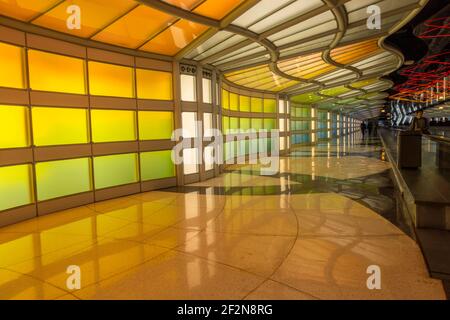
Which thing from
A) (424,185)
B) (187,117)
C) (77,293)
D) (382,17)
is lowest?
(77,293)

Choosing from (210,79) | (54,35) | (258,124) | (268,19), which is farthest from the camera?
(258,124)

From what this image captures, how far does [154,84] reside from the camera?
11578 millimetres

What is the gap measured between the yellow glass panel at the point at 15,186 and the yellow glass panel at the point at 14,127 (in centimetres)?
63

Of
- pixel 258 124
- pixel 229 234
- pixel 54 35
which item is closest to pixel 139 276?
pixel 229 234

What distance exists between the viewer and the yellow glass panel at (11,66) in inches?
297

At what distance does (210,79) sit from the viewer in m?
14.1

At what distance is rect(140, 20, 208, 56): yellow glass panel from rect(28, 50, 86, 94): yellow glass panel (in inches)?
99.8

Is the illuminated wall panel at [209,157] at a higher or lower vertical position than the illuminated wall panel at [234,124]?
lower

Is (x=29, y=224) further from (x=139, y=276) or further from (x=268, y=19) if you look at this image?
(x=268, y=19)

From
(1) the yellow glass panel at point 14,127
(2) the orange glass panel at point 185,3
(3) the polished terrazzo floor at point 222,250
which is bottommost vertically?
(3) the polished terrazzo floor at point 222,250

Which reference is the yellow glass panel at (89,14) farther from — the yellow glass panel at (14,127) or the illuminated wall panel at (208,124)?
the illuminated wall panel at (208,124)

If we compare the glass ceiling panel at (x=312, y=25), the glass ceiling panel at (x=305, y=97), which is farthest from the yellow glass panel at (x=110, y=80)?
the glass ceiling panel at (x=305, y=97)

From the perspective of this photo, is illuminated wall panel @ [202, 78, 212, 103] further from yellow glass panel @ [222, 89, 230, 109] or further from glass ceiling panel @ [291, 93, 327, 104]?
glass ceiling panel @ [291, 93, 327, 104]

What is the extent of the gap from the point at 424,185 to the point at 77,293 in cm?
745
